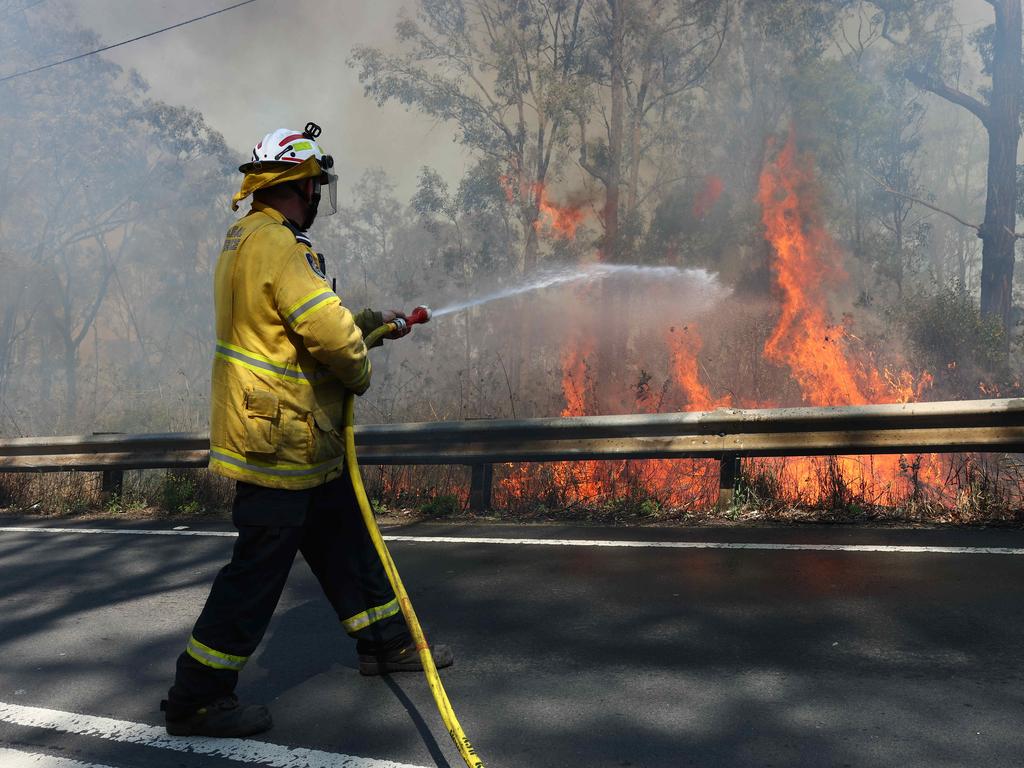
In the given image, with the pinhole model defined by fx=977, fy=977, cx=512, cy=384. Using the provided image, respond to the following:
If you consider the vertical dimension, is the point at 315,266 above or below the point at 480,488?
above

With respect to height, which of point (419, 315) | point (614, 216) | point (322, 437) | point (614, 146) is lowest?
point (322, 437)

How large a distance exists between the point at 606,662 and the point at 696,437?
310 cm

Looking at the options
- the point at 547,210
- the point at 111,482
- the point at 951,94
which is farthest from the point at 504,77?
the point at 111,482

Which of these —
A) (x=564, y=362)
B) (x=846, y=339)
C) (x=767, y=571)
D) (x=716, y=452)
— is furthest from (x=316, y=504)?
(x=564, y=362)

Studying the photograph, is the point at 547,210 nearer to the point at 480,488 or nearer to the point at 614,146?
the point at 614,146

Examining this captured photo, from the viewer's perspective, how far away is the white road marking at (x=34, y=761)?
127 inches

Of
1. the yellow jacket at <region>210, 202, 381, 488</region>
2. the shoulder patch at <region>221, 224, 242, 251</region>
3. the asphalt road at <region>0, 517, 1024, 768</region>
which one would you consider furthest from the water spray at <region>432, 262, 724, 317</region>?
the yellow jacket at <region>210, 202, 381, 488</region>

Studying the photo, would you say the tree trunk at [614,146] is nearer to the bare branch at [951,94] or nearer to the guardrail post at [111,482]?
the bare branch at [951,94]

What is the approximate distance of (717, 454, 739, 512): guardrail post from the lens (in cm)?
661

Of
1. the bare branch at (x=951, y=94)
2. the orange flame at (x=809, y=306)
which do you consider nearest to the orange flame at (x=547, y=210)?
the orange flame at (x=809, y=306)

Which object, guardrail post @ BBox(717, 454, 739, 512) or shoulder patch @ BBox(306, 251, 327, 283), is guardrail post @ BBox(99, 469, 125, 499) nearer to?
guardrail post @ BBox(717, 454, 739, 512)

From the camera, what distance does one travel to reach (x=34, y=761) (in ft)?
10.7

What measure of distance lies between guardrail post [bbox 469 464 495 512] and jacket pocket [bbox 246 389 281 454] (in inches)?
166

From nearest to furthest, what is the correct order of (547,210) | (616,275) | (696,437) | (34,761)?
(34,761) → (696,437) → (616,275) → (547,210)
